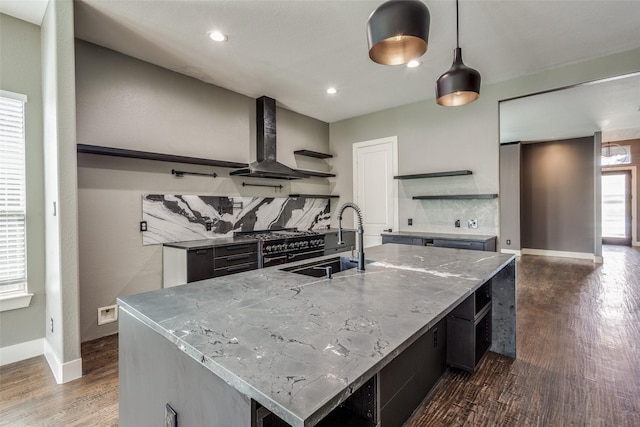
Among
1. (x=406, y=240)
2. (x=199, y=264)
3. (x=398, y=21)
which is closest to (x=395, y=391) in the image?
(x=398, y=21)

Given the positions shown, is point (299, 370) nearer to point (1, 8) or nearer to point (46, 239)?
point (46, 239)

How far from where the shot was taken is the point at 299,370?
746 mm

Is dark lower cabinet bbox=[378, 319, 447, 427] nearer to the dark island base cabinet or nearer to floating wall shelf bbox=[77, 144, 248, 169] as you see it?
the dark island base cabinet

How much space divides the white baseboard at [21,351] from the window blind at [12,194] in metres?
0.47

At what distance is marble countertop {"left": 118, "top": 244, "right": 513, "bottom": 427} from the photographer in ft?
2.28

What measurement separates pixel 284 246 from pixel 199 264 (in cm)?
106

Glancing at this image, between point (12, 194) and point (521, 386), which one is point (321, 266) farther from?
point (12, 194)

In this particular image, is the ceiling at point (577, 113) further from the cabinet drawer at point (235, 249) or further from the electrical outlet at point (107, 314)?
the electrical outlet at point (107, 314)

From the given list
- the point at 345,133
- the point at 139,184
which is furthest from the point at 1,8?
the point at 345,133

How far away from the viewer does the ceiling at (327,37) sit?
2.35 m

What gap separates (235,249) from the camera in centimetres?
331

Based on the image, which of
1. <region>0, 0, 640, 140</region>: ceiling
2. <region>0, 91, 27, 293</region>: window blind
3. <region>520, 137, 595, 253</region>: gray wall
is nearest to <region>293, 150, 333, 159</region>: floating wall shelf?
<region>0, 0, 640, 140</region>: ceiling

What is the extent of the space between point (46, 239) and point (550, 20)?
182 inches

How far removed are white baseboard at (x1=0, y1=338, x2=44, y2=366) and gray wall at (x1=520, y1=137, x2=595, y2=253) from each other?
902 cm
